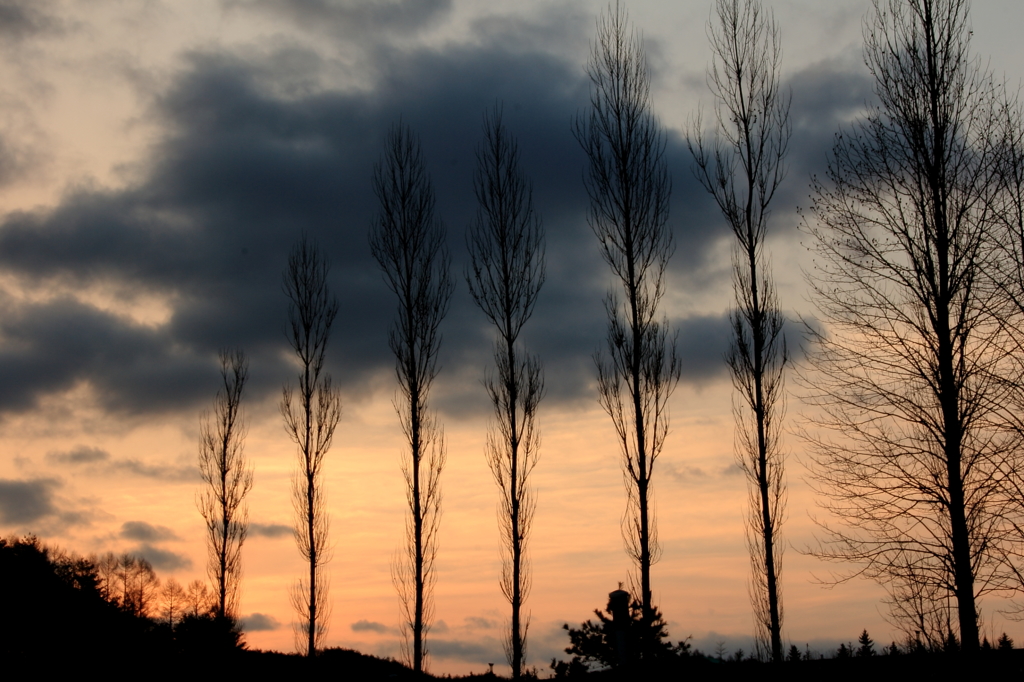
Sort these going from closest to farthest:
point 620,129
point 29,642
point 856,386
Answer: point 856,386, point 29,642, point 620,129

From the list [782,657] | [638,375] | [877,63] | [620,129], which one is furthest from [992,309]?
[620,129]

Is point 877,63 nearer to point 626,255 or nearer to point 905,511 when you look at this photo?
point 626,255

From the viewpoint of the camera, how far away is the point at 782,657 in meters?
17.2

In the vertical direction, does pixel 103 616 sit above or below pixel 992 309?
below

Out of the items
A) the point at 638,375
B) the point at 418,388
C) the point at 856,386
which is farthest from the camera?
the point at 418,388

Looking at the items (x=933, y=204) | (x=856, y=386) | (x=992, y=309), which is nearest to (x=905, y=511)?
(x=856, y=386)

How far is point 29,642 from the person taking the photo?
16656mm

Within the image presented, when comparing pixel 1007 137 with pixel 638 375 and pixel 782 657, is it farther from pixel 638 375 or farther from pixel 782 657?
pixel 782 657

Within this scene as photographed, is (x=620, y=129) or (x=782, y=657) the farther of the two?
(x=620, y=129)

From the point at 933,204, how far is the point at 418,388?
41.2ft

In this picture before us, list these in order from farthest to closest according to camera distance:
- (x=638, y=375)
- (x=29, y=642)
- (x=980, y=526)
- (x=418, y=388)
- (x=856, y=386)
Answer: (x=418, y=388) < (x=638, y=375) < (x=29, y=642) < (x=856, y=386) < (x=980, y=526)

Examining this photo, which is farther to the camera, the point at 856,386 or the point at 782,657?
the point at 782,657

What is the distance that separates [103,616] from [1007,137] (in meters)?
20.2

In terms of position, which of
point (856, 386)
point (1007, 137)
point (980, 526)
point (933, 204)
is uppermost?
point (1007, 137)
